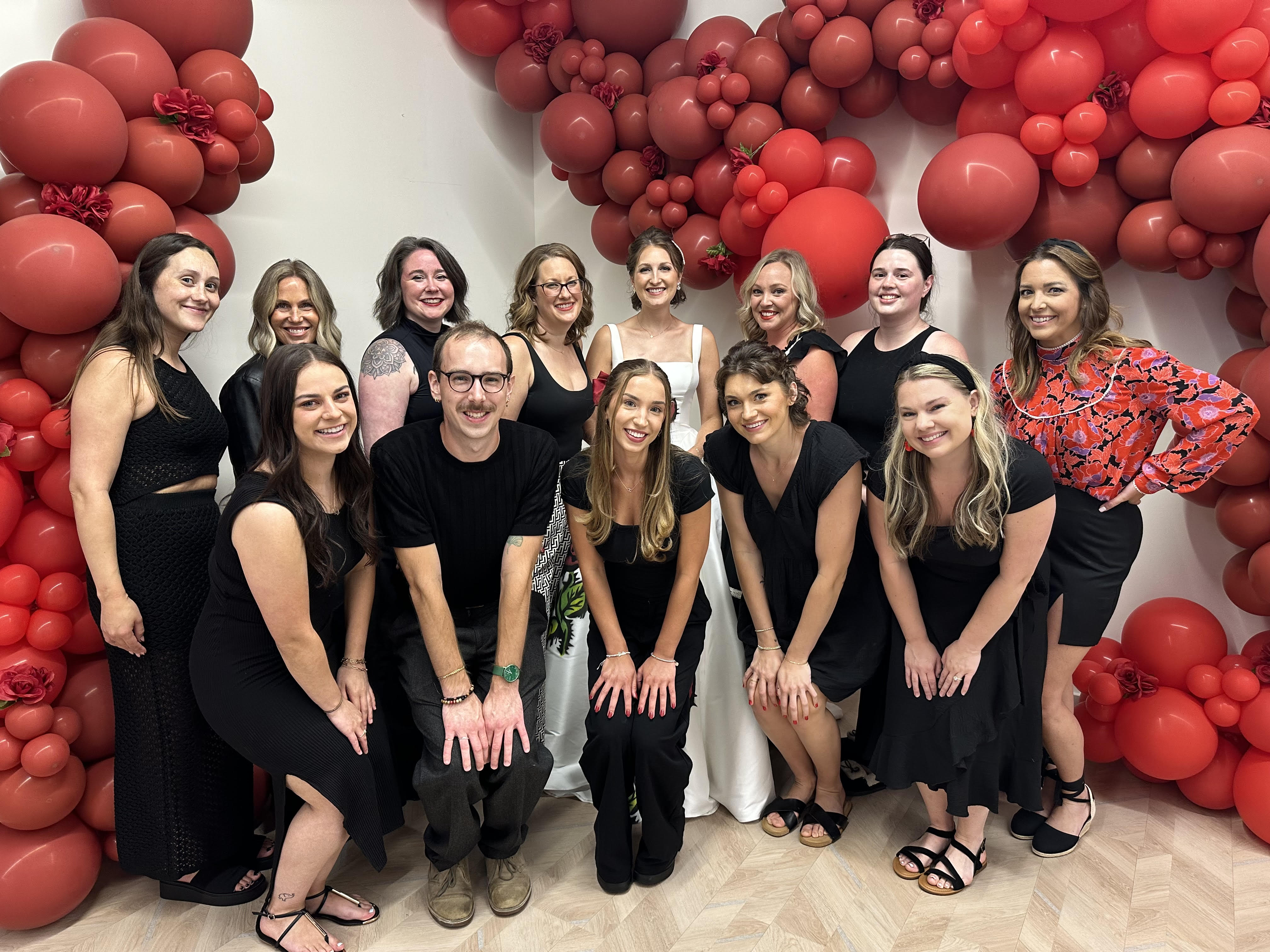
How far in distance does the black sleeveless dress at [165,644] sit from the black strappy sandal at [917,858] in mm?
1900

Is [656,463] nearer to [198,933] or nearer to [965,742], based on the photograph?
[965,742]

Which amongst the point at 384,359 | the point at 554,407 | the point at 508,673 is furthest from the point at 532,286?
the point at 508,673

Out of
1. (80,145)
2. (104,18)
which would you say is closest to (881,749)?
(80,145)

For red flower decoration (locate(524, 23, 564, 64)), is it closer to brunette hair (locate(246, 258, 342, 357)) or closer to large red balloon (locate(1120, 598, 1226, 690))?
brunette hair (locate(246, 258, 342, 357))

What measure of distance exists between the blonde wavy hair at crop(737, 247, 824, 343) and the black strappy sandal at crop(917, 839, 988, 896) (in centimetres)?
159

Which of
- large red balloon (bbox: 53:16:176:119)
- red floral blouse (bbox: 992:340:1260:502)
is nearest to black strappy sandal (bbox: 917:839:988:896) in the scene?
red floral blouse (bbox: 992:340:1260:502)

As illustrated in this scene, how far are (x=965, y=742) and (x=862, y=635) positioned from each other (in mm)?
389

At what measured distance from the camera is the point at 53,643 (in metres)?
2.21

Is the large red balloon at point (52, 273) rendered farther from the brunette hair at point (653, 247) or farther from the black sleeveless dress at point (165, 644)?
the brunette hair at point (653, 247)

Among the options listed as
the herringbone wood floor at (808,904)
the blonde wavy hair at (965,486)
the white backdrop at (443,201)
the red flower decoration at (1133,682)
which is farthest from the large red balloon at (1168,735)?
the blonde wavy hair at (965,486)

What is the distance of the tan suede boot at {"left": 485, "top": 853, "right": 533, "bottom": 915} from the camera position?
226 centimetres

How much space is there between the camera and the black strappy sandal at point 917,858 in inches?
93.7

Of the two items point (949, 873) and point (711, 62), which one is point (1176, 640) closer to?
point (949, 873)

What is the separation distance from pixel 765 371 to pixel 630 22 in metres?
2.13
